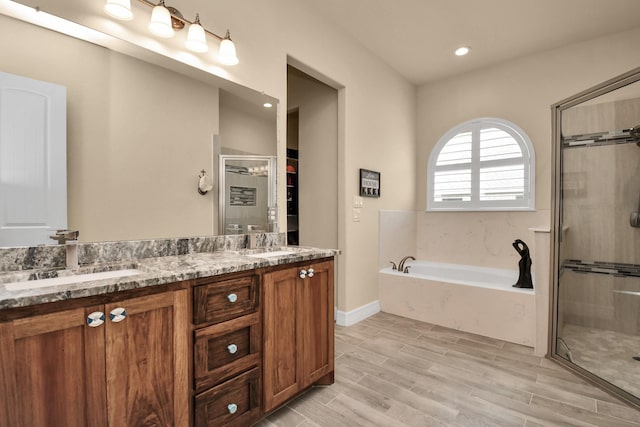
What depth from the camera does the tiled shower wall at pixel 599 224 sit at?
2.36m

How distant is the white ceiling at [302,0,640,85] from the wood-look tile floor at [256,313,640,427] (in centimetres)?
291

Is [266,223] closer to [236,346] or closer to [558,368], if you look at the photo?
[236,346]

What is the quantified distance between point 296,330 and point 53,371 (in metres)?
1.07

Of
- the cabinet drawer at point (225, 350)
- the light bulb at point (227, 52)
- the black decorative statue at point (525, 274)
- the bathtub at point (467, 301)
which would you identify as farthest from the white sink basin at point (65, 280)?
the black decorative statue at point (525, 274)

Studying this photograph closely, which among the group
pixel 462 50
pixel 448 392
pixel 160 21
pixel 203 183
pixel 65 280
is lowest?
pixel 448 392

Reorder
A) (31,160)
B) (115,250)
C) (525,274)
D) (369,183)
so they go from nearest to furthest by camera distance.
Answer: (31,160) < (115,250) < (525,274) < (369,183)

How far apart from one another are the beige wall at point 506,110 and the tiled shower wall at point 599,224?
1.00 m

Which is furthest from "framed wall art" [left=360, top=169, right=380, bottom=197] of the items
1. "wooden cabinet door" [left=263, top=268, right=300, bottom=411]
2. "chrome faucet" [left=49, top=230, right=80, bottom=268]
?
"chrome faucet" [left=49, top=230, right=80, bottom=268]

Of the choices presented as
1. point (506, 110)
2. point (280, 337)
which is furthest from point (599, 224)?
point (280, 337)

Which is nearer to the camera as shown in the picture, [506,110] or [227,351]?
[227,351]

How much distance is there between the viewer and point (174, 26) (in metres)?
1.67

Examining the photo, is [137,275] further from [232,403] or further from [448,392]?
[448,392]

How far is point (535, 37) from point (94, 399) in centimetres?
434

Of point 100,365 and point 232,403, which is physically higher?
point 100,365
